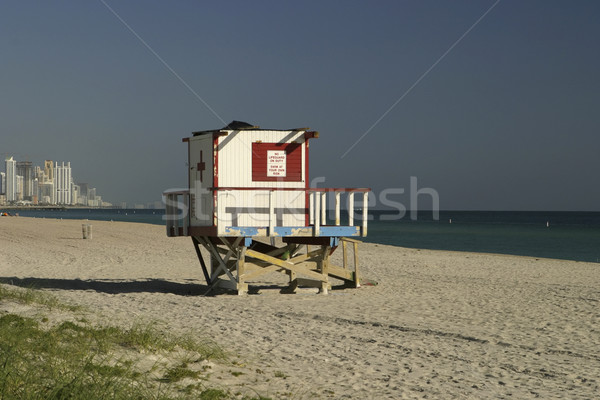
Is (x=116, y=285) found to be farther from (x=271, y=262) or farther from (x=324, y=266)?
(x=324, y=266)

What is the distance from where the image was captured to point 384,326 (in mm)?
11430

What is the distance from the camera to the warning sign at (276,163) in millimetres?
15070

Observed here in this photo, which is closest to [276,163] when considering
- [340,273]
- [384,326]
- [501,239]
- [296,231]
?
[296,231]

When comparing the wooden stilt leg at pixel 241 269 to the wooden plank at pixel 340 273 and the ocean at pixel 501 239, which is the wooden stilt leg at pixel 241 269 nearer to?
the wooden plank at pixel 340 273

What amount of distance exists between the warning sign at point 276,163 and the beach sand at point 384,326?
9.19 feet

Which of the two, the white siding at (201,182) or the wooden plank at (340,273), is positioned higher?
the white siding at (201,182)

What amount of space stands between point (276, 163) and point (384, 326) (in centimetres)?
511

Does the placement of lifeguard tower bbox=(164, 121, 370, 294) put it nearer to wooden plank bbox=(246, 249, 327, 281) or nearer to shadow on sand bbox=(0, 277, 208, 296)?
wooden plank bbox=(246, 249, 327, 281)

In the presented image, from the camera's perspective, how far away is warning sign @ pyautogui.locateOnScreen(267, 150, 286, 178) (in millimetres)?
15070

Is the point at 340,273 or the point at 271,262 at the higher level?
the point at 271,262

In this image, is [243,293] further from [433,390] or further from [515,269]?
[515,269]

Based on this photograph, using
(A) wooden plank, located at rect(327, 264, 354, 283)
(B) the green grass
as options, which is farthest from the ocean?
(B) the green grass

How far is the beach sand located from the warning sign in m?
2.80

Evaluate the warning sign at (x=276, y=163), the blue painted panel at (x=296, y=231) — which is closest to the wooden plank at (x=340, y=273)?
the blue painted panel at (x=296, y=231)
